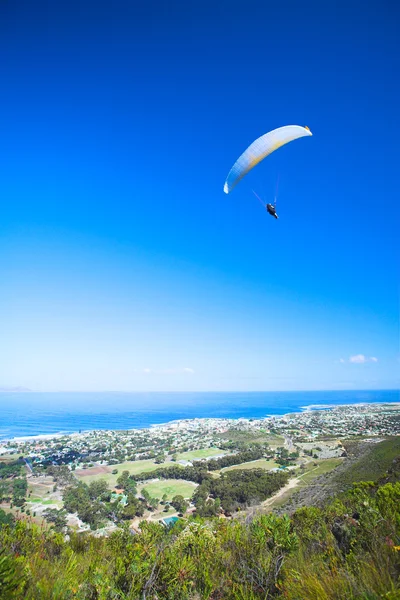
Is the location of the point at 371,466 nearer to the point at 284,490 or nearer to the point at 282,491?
the point at 284,490

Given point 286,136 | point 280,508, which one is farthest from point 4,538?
point 280,508

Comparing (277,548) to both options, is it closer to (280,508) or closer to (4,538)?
(4,538)

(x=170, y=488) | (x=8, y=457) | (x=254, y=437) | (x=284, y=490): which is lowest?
(x=254, y=437)

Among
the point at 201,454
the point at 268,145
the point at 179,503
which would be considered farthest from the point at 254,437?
the point at 268,145

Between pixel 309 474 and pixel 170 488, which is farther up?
pixel 309 474

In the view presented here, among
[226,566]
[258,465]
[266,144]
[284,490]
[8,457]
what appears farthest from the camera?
[8,457]

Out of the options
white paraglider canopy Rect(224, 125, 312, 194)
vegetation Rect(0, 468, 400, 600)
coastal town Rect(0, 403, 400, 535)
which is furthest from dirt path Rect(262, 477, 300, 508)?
white paraglider canopy Rect(224, 125, 312, 194)

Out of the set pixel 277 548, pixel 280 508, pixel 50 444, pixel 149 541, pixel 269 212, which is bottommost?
pixel 50 444
